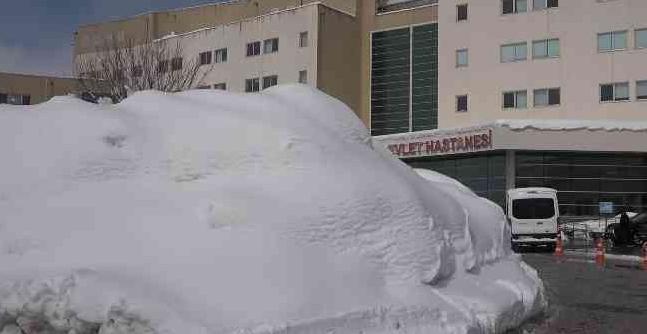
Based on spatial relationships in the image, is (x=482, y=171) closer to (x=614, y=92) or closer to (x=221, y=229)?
(x=614, y=92)

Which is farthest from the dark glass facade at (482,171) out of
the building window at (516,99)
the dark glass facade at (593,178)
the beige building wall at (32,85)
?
the beige building wall at (32,85)

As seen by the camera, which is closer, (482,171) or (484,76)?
(482,171)

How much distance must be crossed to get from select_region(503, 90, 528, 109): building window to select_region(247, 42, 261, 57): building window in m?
17.9

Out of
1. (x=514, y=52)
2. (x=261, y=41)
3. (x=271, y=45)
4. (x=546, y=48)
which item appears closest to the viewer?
(x=546, y=48)

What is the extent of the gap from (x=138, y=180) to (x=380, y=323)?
275 cm

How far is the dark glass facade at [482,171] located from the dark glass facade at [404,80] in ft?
25.3

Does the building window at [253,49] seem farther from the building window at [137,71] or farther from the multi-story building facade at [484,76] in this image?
the building window at [137,71]

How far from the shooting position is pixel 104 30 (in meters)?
67.8

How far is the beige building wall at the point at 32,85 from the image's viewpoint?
7388 centimetres

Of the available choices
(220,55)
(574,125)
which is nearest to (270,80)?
(220,55)

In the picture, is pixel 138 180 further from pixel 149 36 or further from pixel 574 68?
pixel 149 36

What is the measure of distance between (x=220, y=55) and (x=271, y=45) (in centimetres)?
473

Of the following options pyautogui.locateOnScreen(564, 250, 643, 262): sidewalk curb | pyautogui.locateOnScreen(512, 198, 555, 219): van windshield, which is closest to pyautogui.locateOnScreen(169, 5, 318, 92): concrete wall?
pyautogui.locateOnScreen(512, 198, 555, 219): van windshield

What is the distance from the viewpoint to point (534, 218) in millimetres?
29297
